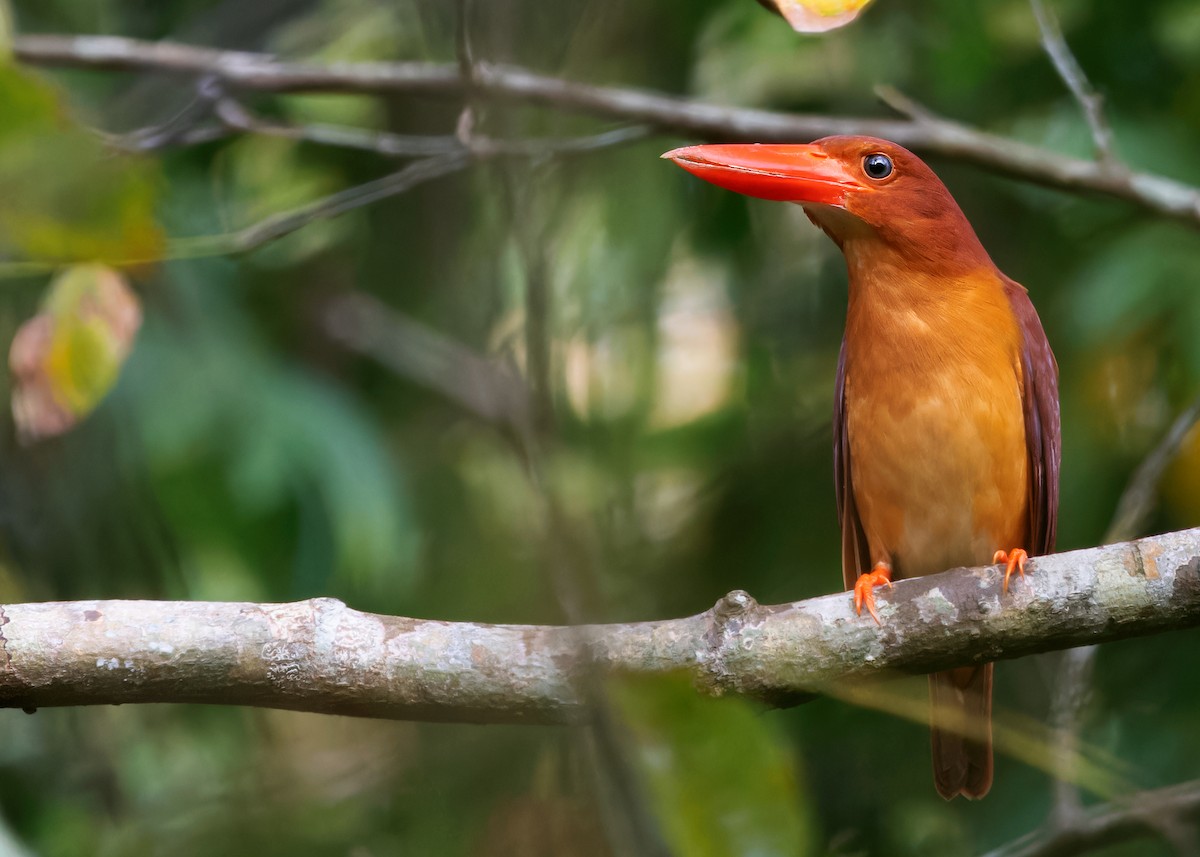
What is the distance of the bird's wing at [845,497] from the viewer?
9.15ft

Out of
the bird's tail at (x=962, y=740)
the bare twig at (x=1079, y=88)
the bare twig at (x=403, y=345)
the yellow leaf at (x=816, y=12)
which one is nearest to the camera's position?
the yellow leaf at (x=816, y=12)

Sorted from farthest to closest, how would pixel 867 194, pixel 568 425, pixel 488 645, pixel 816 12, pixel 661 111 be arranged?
1. pixel 661 111
2. pixel 867 194
3. pixel 568 425
4. pixel 488 645
5. pixel 816 12

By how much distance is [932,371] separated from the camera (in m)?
2.54

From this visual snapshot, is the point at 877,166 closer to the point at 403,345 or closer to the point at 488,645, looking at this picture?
the point at 488,645

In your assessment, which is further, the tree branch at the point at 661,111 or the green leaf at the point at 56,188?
the tree branch at the point at 661,111

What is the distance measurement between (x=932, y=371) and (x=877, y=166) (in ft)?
1.34

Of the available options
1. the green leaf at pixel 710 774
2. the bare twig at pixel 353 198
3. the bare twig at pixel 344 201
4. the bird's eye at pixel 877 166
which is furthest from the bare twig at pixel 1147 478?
the green leaf at pixel 710 774

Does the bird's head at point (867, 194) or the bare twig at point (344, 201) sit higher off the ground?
the bare twig at point (344, 201)

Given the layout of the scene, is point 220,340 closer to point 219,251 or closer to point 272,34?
point 219,251

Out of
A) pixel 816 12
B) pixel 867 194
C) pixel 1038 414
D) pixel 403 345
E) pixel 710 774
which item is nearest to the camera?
pixel 710 774

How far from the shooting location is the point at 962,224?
A: 8.50ft

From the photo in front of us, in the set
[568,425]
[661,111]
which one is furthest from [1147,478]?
[661,111]

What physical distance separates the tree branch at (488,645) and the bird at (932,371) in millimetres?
507

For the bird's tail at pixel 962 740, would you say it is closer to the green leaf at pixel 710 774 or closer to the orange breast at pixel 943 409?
the orange breast at pixel 943 409
